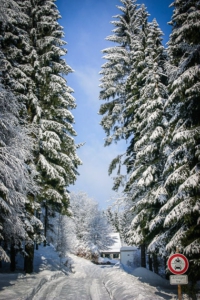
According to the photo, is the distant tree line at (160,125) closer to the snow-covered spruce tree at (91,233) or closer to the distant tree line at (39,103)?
the distant tree line at (39,103)

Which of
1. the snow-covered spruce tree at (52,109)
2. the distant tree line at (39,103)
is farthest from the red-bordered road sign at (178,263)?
the snow-covered spruce tree at (52,109)

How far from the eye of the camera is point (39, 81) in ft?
56.6

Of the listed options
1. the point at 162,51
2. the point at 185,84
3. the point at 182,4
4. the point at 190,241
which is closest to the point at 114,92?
the point at 162,51

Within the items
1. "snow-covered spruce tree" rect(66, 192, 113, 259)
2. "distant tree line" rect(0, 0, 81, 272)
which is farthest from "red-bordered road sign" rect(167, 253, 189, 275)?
"snow-covered spruce tree" rect(66, 192, 113, 259)

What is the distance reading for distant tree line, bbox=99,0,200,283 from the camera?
8609 millimetres

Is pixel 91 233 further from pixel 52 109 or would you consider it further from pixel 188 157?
pixel 188 157

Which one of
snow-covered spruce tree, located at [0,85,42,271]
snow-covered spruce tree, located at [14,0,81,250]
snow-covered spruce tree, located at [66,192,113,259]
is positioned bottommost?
snow-covered spruce tree, located at [66,192,113,259]

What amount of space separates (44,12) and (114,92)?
8112 millimetres

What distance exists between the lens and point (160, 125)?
13.4 m

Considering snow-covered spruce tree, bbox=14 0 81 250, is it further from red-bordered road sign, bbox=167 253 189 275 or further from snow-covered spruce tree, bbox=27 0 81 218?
red-bordered road sign, bbox=167 253 189 275

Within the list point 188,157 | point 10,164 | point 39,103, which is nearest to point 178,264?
point 188,157

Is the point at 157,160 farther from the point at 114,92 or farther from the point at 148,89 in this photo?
the point at 114,92

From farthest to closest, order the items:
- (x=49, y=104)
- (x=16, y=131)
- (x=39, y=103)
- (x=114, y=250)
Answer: (x=114, y=250), (x=49, y=104), (x=39, y=103), (x=16, y=131)

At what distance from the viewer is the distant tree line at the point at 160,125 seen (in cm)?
861
